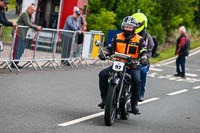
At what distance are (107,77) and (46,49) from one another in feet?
26.7

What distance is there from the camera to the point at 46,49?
16969 millimetres

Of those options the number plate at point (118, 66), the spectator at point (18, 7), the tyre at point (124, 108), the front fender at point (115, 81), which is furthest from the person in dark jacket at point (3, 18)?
the spectator at point (18, 7)

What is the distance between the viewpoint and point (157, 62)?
26844mm

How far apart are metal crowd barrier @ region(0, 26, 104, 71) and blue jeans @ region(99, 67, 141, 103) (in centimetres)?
588

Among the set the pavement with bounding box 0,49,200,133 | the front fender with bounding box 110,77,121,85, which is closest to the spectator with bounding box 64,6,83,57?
the pavement with bounding box 0,49,200,133

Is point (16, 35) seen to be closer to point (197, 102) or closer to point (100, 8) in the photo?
point (197, 102)

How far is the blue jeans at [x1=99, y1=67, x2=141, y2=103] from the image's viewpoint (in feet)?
29.7

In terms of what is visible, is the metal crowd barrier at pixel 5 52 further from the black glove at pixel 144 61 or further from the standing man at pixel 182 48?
the standing man at pixel 182 48

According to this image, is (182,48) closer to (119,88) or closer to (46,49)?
(46,49)

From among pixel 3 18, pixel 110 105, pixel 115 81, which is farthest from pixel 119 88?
pixel 3 18

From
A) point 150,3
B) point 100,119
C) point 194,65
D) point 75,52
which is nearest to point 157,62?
point 194,65

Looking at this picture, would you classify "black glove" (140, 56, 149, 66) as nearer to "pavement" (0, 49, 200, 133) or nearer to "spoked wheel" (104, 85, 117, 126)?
"spoked wheel" (104, 85, 117, 126)

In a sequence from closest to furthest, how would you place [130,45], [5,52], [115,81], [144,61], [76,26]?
[115,81]
[144,61]
[130,45]
[5,52]
[76,26]

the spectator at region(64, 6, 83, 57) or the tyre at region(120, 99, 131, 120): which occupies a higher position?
the spectator at region(64, 6, 83, 57)
